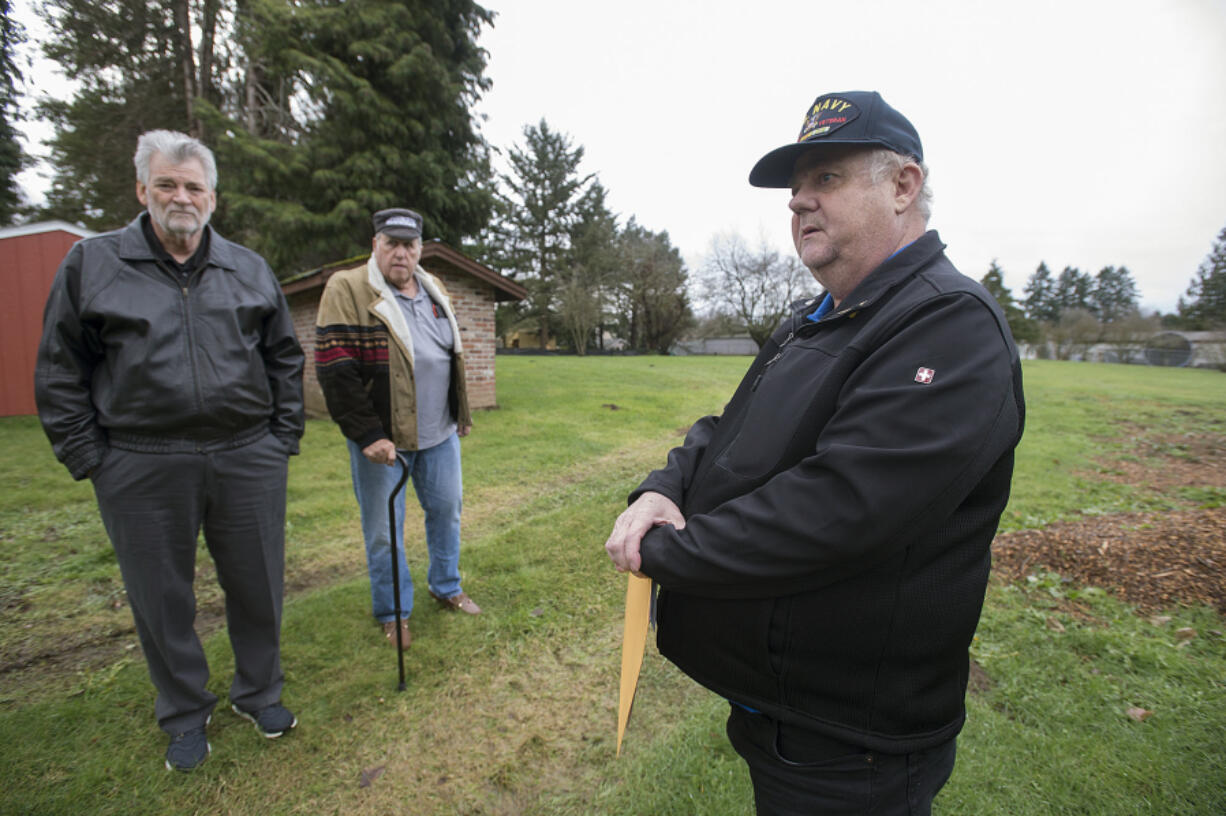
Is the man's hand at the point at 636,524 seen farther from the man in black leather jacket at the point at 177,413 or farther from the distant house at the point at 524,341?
the distant house at the point at 524,341

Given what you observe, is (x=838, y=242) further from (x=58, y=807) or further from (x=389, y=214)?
Answer: (x=58, y=807)

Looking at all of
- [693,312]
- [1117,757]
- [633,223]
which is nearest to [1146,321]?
[693,312]

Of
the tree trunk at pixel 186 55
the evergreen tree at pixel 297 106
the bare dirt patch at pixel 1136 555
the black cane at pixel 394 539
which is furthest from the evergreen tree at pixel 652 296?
the black cane at pixel 394 539

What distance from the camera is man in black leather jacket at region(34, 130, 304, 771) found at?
7.07 feet

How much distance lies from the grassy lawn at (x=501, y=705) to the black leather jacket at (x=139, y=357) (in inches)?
53.1

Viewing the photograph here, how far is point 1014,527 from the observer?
16.6 ft

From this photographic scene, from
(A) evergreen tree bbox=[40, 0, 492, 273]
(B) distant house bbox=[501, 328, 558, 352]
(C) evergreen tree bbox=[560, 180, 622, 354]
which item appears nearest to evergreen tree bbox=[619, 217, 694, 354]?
(C) evergreen tree bbox=[560, 180, 622, 354]

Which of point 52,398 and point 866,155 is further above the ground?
point 866,155

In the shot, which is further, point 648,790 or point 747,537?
point 648,790

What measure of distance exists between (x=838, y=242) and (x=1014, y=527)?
506cm

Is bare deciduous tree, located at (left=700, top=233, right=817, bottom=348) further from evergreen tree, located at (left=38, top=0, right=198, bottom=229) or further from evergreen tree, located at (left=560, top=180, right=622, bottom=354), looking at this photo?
evergreen tree, located at (left=38, top=0, right=198, bottom=229)

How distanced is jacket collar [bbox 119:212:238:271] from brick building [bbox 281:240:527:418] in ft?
26.1

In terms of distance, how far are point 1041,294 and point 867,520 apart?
8914 cm

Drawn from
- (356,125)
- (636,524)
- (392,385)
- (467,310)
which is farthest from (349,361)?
(356,125)
